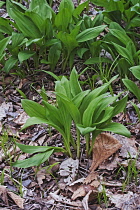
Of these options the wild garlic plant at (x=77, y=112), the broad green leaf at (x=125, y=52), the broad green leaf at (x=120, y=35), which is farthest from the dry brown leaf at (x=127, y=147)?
the broad green leaf at (x=120, y=35)

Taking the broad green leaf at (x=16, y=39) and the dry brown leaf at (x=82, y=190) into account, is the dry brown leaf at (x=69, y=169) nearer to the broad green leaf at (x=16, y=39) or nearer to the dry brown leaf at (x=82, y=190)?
the dry brown leaf at (x=82, y=190)

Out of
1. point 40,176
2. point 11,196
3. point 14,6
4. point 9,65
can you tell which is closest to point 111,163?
point 40,176

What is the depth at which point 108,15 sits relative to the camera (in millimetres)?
3924

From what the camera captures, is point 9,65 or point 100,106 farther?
point 9,65

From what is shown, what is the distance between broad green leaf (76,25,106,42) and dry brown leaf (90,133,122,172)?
1209 mm

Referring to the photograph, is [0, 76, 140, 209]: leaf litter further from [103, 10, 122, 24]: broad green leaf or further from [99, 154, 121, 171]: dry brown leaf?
[103, 10, 122, 24]: broad green leaf

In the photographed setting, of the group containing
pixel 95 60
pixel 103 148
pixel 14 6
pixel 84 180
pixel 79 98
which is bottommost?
pixel 84 180

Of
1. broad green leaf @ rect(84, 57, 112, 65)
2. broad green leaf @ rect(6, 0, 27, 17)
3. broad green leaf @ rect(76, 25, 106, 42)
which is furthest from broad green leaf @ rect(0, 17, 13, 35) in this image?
broad green leaf @ rect(84, 57, 112, 65)

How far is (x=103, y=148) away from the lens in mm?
2793

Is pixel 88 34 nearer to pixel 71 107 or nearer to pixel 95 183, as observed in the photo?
pixel 71 107

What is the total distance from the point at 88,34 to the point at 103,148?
1.39m

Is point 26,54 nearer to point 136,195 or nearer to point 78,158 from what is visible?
point 78,158

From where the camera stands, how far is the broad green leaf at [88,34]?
3.55 meters

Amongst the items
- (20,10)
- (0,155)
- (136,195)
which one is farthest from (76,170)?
(20,10)
